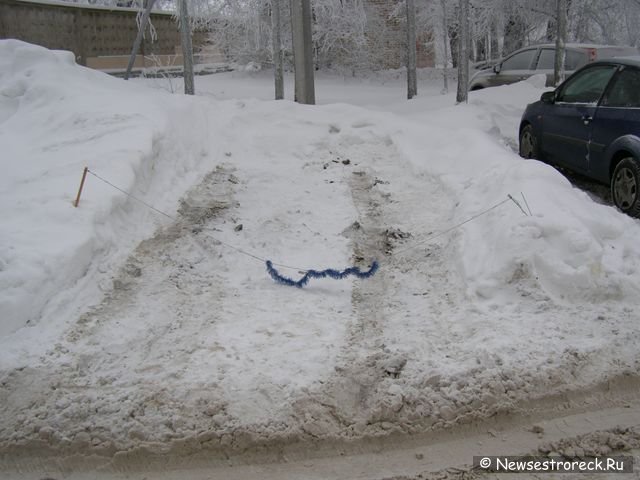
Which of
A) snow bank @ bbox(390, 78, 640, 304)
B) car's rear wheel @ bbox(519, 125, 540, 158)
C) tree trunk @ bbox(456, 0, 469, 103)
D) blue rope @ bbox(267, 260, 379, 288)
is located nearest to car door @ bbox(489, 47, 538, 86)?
tree trunk @ bbox(456, 0, 469, 103)

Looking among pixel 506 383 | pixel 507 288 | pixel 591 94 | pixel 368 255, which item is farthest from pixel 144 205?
pixel 591 94

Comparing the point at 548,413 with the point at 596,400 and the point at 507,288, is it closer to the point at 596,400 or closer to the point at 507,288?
the point at 596,400

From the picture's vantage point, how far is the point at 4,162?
681 centimetres

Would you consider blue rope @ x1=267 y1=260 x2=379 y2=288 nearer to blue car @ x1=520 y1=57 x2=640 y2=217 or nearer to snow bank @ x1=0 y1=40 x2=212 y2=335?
snow bank @ x1=0 y1=40 x2=212 y2=335

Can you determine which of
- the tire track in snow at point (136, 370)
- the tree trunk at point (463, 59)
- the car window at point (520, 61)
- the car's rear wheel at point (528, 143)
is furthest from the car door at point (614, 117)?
the car window at point (520, 61)

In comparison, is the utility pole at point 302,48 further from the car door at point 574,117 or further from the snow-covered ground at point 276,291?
the car door at point 574,117

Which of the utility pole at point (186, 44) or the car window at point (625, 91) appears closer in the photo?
the car window at point (625, 91)

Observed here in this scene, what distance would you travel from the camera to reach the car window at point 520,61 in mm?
14758

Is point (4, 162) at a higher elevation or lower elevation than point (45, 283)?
higher

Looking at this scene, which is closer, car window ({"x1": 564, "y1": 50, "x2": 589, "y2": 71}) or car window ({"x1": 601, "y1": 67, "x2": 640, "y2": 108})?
car window ({"x1": 601, "y1": 67, "x2": 640, "y2": 108})

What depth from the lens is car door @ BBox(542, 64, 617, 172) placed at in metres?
7.33

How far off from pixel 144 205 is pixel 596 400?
449 cm

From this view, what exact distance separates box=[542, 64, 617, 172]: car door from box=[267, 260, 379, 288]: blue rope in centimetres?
357

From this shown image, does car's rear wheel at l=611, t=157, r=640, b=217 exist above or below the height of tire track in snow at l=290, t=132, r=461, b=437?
above
